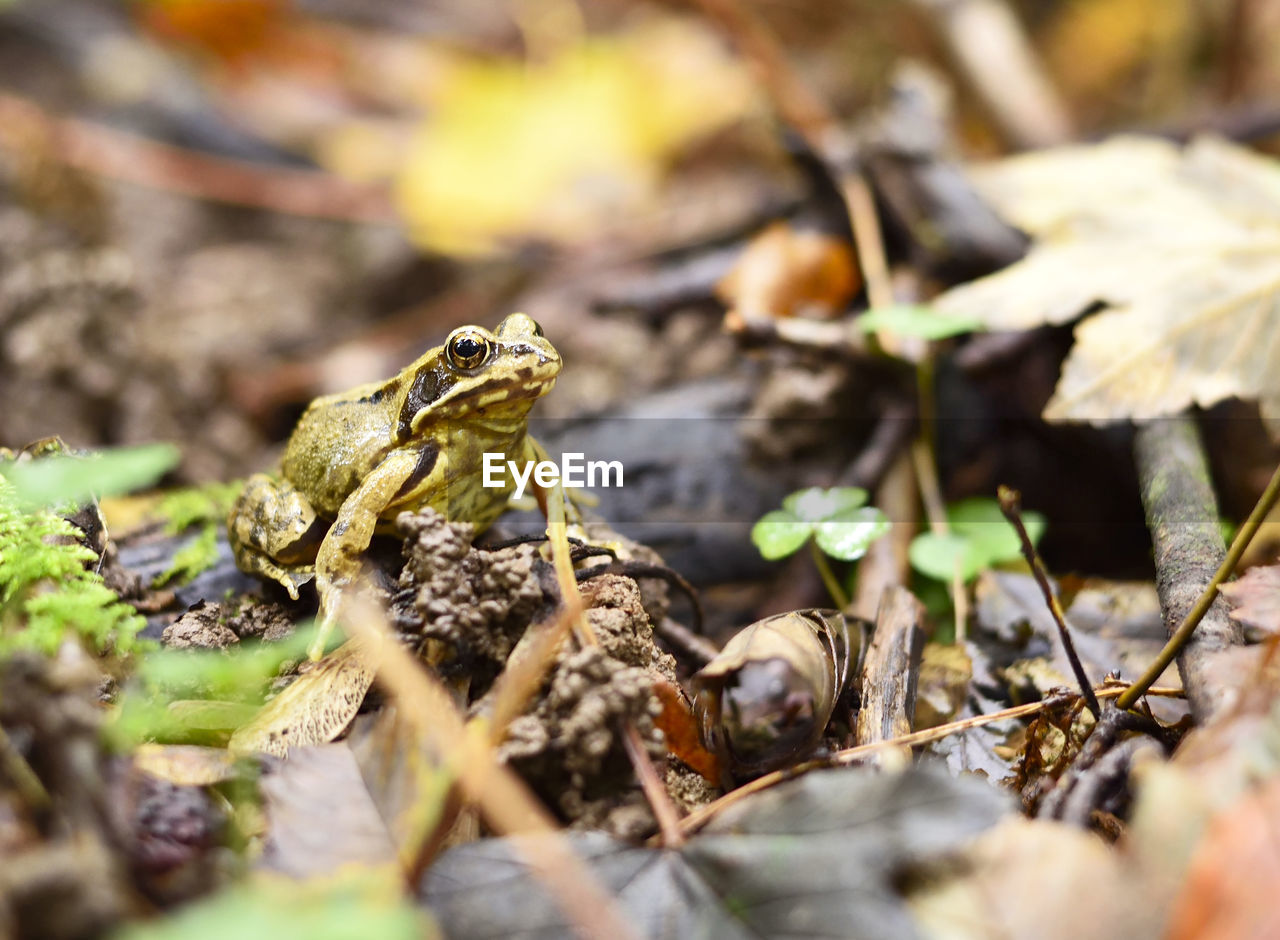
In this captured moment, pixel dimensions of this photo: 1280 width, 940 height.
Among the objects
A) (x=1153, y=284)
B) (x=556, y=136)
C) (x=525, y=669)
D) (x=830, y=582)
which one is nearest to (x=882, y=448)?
(x=830, y=582)

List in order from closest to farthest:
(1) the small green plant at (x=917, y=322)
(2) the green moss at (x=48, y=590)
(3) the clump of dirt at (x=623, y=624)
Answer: (2) the green moss at (x=48, y=590)
(3) the clump of dirt at (x=623, y=624)
(1) the small green plant at (x=917, y=322)

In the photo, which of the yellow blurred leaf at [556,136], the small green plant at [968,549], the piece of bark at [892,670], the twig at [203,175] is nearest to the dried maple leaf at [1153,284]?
the small green plant at [968,549]

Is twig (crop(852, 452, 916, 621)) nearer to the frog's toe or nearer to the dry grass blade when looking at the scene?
the dry grass blade

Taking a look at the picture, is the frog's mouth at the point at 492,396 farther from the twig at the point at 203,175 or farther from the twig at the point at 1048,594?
the twig at the point at 203,175

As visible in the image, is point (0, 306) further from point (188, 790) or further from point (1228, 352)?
point (1228, 352)

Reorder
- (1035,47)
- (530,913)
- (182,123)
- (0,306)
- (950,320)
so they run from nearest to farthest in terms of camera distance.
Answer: (530,913) < (950,320) < (0,306) < (182,123) < (1035,47)

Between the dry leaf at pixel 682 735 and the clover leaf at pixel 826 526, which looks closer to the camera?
the dry leaf at pixel 682 735

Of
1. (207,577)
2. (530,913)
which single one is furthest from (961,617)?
(207,577)
